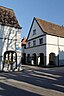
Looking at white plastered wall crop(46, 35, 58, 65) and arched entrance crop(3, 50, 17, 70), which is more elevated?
white plastered wall crop(46, 35, 58, 65)

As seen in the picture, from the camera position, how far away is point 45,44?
28844 mm

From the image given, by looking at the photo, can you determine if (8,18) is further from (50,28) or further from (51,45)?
(50,28)

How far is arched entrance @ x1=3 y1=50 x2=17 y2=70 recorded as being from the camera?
19.8 m

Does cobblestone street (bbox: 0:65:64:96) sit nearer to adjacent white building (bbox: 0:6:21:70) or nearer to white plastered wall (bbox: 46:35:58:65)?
adjacent white building (bbox: 0:6:21:70)

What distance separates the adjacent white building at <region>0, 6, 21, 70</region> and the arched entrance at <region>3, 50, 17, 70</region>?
1.45 ft

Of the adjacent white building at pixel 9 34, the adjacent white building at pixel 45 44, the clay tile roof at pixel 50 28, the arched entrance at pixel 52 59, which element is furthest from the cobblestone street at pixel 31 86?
the clay tile roof at pixel 50 28

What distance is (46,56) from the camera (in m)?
28.4

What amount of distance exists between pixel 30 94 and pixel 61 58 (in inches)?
936

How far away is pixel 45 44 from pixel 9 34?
10.1m

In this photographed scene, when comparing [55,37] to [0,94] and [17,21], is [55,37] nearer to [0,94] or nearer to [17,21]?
[17,21]

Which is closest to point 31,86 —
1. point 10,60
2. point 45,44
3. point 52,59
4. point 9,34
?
point 10,60

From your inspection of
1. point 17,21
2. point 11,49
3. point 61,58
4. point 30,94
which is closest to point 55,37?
point 61,58

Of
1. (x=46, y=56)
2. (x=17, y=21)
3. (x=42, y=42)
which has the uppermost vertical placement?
(x=17, y=21)

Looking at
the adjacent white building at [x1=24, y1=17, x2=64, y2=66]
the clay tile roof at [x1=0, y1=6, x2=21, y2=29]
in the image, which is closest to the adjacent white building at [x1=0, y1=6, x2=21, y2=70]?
the clay tile roof at [x1=0, y1=6, x2=21, y2=29]
